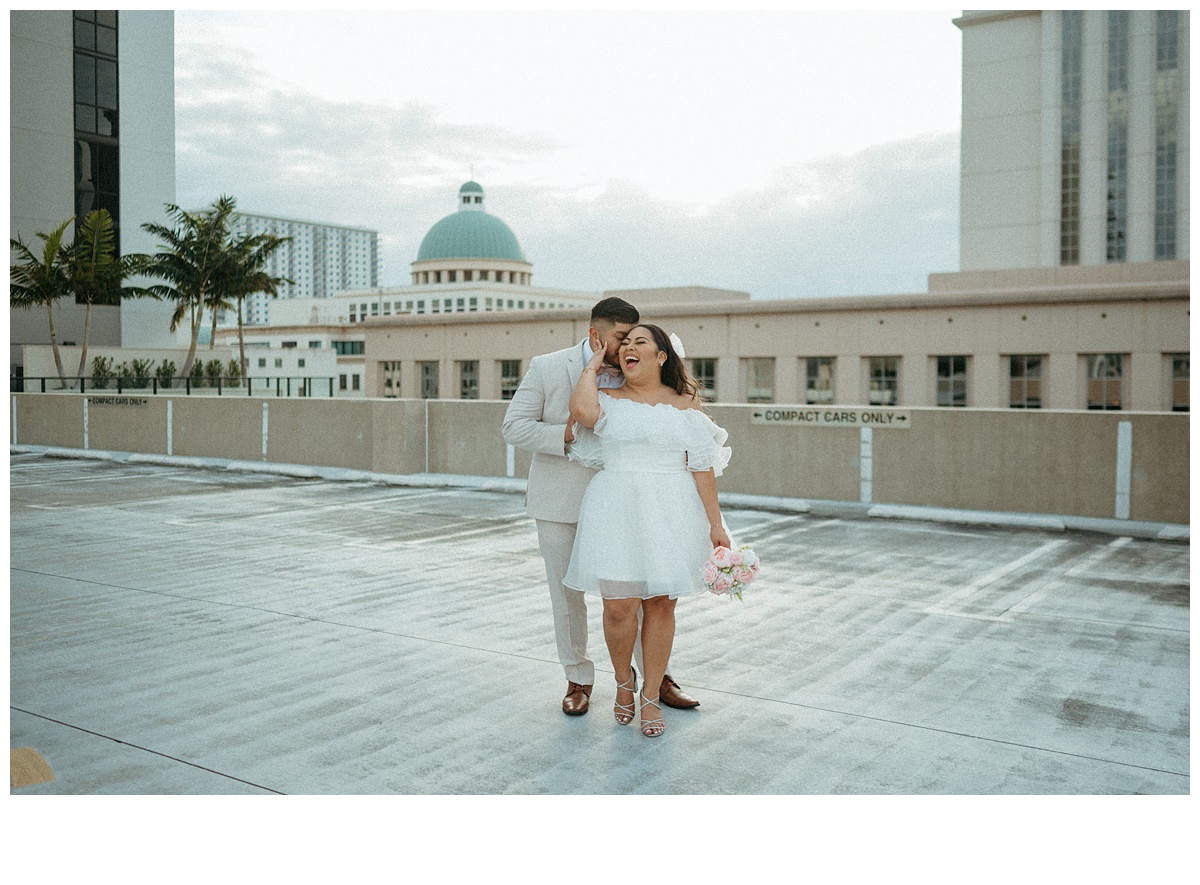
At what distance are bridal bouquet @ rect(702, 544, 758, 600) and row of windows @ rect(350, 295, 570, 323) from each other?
386 feet

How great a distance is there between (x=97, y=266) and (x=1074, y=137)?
2013 inches

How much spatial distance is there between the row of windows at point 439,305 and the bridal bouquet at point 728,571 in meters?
118

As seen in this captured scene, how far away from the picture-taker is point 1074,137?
62062mm

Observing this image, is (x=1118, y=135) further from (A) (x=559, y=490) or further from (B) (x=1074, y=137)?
(A) (x=559, y=490)

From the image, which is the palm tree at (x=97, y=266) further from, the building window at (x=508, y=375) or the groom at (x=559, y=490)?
the groom at (x=559, y=490)

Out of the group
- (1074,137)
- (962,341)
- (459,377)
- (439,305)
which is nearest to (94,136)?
(459,377)

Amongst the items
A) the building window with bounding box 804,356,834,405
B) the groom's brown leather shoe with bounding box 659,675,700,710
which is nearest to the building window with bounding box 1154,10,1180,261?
the building window with bounding box 804,356,834,405

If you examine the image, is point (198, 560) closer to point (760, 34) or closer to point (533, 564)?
point (533, 564)

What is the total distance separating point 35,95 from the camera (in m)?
43.7

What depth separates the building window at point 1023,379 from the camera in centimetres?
3975

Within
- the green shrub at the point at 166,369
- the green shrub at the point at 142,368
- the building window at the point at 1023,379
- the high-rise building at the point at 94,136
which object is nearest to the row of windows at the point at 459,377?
the high-rise building at the point at 94,136

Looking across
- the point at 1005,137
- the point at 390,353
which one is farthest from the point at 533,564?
the point at 1005,137

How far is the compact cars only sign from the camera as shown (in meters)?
13.8

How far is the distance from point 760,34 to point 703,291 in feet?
135
